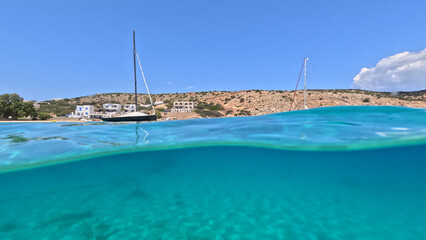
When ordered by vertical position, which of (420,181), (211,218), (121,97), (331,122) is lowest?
(420,181)

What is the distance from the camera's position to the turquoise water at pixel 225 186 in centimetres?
418

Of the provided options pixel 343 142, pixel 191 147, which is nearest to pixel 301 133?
pixel 343 142

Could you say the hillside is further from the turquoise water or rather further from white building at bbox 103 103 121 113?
the turquoise water

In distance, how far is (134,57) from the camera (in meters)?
27.8

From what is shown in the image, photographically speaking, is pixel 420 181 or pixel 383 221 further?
pixel 420 181

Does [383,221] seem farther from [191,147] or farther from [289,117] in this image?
[289,117]

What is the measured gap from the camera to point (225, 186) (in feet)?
22.4

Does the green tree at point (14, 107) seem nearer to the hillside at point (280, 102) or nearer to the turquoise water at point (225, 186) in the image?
the hillside at point (280, 102)

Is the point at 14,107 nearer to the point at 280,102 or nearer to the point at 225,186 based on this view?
the point at 225,186

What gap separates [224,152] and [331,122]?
→ 676 cm

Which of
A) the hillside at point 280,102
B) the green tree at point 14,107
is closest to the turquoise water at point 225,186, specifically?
the hillside at point 280,102

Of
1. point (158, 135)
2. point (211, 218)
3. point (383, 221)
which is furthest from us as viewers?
point (158, 135)

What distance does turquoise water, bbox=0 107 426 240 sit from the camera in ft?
13.7

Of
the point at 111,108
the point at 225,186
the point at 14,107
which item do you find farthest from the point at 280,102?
the point at 14,107
